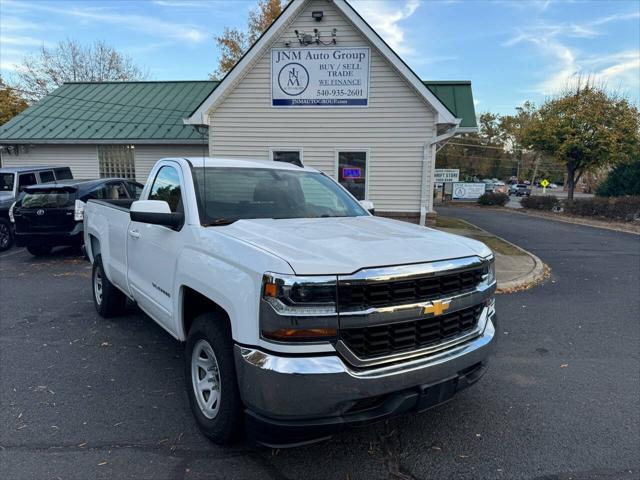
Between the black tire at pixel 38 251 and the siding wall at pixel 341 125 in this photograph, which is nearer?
the black tire at pixel 38 251

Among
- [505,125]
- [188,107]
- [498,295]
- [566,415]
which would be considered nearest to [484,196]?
[188,107]

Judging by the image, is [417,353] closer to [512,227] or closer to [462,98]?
[462,98]

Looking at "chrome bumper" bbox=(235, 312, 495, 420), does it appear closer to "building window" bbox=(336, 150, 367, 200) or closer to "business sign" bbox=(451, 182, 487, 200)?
"building window" bbox=(336, 150, 367, 200)

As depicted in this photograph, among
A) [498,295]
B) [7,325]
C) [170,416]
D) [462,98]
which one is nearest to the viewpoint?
[170,416]

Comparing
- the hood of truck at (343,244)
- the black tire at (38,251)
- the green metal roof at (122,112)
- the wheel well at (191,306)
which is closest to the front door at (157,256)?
the wheel well at (191,306)

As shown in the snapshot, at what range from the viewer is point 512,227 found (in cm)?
1741

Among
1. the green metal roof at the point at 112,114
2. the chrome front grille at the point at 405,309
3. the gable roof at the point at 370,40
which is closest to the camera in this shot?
the chrome front grille at the point at 405,309

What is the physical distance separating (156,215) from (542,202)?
27864mm

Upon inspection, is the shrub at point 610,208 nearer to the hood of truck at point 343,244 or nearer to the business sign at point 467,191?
the business sign at point 467,191

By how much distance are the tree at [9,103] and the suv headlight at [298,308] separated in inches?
1276

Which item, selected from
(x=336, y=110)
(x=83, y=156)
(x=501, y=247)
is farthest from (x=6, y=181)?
(x=501, y=247)

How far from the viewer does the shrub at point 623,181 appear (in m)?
29.4

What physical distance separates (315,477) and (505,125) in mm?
81957

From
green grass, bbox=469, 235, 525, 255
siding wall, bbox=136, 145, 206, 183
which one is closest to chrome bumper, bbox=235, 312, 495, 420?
green grass, bbox=469, 235, 525, 255
